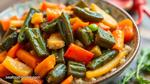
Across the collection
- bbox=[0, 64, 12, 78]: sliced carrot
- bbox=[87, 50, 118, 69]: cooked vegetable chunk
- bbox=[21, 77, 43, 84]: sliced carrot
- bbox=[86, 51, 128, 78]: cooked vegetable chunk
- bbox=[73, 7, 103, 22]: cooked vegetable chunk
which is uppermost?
bbox=[73, 7, 103, 22]: cooked vegetable chunk

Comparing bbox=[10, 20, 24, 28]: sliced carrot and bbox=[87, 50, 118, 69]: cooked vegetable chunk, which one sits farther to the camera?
bbox=[10, 20, 24, 28]: sliced carrot

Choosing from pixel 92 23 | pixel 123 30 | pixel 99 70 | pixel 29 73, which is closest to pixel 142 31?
pixel 123 30

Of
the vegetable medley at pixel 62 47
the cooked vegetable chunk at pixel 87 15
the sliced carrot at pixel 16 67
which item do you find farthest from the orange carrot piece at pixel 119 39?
the sliced carrot at pixel 16 67

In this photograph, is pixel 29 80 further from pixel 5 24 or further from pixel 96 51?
pixel 5 24

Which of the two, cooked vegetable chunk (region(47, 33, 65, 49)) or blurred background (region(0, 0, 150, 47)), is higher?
cooked vegetable chunk (region(47, 33, 65, 49))

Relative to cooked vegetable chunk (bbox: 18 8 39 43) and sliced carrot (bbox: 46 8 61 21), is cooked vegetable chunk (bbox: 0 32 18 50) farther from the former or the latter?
sliced carrot (bbox: 46 8 61 21)

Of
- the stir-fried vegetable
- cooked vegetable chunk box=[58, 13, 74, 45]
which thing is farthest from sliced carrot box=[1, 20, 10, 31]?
the stir-fried vegetable

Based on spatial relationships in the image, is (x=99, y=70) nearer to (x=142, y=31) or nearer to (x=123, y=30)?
(x=123, y=30)
